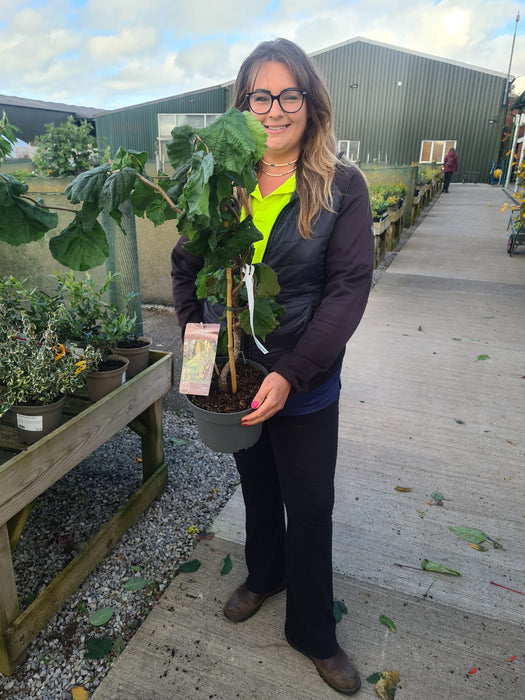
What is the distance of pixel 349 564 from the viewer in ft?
7.13

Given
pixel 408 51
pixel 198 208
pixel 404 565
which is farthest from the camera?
pixel 408 51

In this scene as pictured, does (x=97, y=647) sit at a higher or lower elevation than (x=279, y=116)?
lower

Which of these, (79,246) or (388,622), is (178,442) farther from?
(79,246)

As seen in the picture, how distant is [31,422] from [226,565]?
39.6 inches

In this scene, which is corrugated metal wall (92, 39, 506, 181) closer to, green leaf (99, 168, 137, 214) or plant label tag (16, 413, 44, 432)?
plant label tag (16, 413, 44, 432)

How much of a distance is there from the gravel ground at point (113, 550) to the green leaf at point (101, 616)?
0.02 metres

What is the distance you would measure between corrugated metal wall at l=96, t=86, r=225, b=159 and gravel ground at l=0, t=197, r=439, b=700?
80.6 ft

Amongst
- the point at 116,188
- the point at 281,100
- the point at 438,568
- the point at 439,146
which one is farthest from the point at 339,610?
the point at 439,146

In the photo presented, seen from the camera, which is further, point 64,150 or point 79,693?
point 64,150

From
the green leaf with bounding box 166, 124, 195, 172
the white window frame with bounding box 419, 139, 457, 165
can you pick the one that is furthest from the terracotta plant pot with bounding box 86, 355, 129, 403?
the white window frame with bounding box 419, 139, 457, 165

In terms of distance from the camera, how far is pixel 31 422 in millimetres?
1815

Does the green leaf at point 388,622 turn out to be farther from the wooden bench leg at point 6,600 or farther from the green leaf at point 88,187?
the green leaf at point 88,187

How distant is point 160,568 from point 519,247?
9446 millimetres

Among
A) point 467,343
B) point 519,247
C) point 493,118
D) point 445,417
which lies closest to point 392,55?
point 493,118
